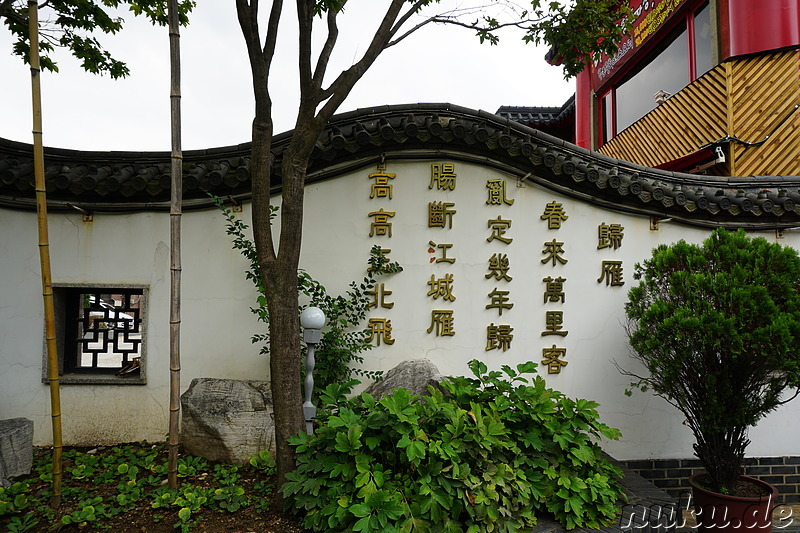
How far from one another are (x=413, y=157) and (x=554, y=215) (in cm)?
167

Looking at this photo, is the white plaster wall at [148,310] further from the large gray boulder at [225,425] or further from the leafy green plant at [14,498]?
the leafy green plant at [14,498]

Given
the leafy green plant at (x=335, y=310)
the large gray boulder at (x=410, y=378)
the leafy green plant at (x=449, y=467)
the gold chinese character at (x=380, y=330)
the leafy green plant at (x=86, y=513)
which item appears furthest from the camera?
the gold chinese character at (x=380, y=330)

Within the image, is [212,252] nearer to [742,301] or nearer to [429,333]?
[429,333]

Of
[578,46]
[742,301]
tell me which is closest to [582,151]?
[578,46]

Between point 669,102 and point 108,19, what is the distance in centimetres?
813

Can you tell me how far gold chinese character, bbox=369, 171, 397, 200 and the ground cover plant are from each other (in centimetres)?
275

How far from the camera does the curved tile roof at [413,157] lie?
15.0 feet

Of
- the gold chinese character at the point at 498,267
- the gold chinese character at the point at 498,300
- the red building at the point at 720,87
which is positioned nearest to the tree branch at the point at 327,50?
the gold chinese character at the point at 498,267

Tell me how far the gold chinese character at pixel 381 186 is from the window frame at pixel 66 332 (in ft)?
8.48

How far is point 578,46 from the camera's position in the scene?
4.81 metres

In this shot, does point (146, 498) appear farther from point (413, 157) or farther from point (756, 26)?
point (756, 26)

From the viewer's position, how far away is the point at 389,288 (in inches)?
191

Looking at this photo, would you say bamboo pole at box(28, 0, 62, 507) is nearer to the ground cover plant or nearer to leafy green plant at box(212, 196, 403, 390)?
the ground cover plant

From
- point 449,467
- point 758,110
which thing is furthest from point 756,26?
point 449,467
